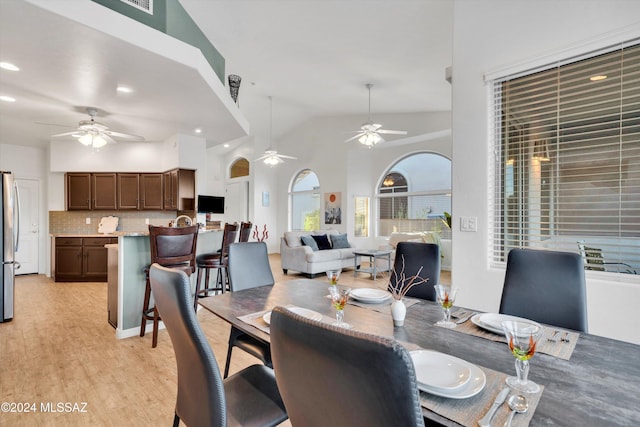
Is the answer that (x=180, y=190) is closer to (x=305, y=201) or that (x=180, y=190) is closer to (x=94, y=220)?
(x=94, y=220)

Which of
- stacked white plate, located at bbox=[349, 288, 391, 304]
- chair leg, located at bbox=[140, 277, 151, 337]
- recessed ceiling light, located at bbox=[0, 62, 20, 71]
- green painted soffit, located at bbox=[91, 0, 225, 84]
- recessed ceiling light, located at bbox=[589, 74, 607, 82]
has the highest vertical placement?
green painted soffit, located at bbox=[91, 0, 225, 84]

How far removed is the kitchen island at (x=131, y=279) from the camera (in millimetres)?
3160

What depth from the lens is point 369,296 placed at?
1790 mm

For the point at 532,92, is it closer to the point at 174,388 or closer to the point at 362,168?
the point at 174,388

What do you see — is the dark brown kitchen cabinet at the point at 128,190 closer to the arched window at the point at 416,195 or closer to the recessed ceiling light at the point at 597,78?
the arched window at the point at 416,195

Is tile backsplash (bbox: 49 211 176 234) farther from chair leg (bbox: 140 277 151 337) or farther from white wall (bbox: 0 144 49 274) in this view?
chair leg (bbox: 140 277 151 337)

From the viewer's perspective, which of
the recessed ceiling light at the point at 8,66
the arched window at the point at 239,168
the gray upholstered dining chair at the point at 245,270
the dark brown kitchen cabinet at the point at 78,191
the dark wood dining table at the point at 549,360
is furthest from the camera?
the arched window at the point at 239,168

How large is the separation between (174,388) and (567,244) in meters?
2.97

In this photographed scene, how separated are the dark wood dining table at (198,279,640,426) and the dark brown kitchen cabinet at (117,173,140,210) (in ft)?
17.1

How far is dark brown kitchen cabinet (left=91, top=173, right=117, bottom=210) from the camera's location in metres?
6.03

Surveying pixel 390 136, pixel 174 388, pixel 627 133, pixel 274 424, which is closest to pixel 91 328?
pixel 174 388

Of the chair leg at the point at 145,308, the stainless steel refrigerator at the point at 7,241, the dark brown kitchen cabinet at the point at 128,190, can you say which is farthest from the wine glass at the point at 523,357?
the dark brown kitchen cabinet at the point at 128,190

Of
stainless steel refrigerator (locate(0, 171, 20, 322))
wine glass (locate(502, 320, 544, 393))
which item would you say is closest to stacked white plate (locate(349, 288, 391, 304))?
wine glass (locate(502, 320, 544, 393))

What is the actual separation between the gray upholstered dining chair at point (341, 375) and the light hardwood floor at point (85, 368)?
1.67 metres
